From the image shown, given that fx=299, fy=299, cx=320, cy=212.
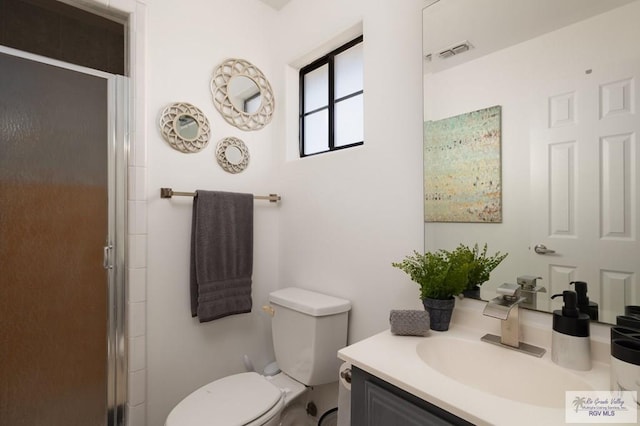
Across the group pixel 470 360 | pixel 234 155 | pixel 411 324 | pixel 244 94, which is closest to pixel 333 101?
pixel 244 94

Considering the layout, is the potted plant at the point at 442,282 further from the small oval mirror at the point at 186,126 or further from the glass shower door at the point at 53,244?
the glass shower door at the point at 53,244

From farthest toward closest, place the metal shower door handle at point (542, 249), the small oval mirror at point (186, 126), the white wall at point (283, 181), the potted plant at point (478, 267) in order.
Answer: the small oval mirror at point (186, 126) → the white wall at point (283, 181) → the potted plant at point (478, 267) → the metal shower door handle at point (542, 249)

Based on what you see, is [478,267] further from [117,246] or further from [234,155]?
[117,246]

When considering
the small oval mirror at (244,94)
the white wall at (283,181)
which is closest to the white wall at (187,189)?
the white wall at (283,181)

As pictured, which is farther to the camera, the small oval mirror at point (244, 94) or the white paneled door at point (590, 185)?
the small oval mirror at point (244, 94)

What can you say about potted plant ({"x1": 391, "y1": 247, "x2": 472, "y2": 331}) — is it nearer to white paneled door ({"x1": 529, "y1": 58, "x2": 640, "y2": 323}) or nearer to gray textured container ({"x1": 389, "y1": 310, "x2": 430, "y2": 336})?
gray textured container ({"x1": 389, "y1": 310, "x2": 430, "y2": 336})

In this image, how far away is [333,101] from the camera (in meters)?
1.73

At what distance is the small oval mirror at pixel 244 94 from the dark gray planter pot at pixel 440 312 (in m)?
1.44

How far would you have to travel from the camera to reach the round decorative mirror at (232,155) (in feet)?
5.46

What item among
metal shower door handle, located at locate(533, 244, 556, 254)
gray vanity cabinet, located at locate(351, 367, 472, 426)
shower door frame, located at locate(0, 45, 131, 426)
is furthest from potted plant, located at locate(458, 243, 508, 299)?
shower door frame, located at locate(0, 45, 131, 426)

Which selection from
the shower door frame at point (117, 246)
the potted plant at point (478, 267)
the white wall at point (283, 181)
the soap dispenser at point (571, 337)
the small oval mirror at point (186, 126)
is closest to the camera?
the soap dispenser at point (571, 337)

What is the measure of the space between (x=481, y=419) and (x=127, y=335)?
146 centimetres

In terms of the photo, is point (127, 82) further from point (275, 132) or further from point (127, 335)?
point (127, 335)

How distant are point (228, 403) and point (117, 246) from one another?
2.83 ft
